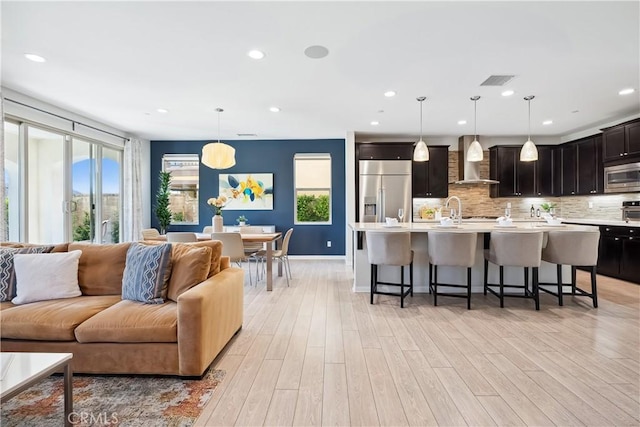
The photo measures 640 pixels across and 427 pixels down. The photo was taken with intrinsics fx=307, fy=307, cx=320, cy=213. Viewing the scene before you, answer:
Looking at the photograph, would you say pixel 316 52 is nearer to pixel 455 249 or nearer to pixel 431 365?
pixel 455 249

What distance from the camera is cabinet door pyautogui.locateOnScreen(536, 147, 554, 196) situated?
638 cm

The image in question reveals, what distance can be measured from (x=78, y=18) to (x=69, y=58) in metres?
0.89

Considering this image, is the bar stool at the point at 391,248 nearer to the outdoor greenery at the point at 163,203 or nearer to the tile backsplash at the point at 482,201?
the tile backsplash at the point at 482,201

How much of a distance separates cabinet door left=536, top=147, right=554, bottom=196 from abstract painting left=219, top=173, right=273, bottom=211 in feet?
18.7

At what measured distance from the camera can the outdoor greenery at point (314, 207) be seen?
700cm

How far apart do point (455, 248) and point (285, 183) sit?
434 centimetres

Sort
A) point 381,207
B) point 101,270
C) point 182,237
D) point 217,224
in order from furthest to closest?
point 381,207 → point 217,224 → point 182,237 → point 101,270

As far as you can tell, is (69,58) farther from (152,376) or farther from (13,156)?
(152,376)

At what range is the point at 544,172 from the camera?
252 inches

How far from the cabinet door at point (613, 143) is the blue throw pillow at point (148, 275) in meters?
6.53

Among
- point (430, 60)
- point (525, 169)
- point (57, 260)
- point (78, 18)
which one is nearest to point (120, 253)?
point (57, 260)

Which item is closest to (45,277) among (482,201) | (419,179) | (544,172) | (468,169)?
(419,179)

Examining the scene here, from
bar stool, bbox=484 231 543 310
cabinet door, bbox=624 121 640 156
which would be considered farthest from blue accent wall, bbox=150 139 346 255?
cabinet door, bbox=624 121 640 156

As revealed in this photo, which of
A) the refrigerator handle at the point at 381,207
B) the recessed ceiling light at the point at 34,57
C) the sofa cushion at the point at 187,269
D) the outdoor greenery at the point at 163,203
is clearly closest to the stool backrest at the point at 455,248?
the sofa cushion at the point at 187,269
